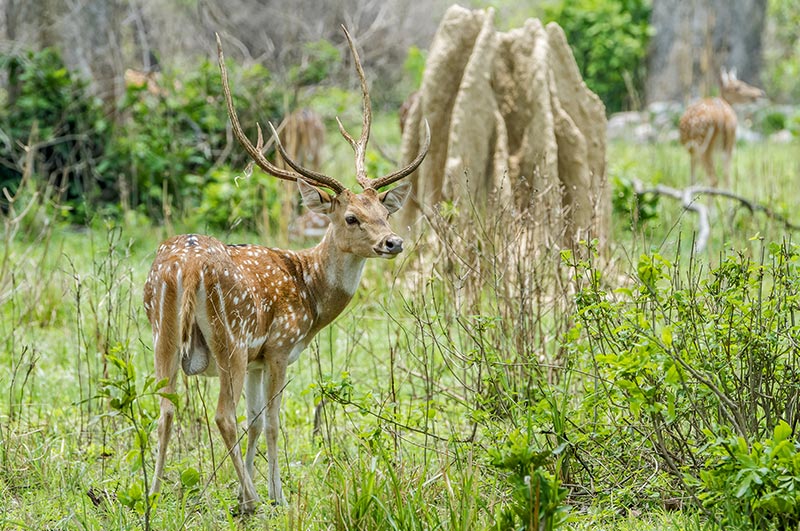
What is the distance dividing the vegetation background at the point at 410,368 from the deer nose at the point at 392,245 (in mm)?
200

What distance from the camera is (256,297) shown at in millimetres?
4227

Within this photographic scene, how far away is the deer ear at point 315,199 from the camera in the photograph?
4430 mm

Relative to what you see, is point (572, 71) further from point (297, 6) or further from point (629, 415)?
point (297, 6)

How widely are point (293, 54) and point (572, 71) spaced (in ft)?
27.6

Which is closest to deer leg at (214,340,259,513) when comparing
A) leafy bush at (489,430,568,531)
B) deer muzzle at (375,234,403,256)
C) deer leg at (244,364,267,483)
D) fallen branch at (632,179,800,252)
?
deer leg at (244,364,267,483)

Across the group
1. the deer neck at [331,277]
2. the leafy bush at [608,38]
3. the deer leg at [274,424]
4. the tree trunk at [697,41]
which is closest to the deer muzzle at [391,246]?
the deer neck at [331,277]

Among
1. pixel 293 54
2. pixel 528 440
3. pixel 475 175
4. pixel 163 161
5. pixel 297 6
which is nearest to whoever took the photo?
pixel 528 440

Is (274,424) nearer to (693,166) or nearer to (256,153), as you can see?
(256,153)

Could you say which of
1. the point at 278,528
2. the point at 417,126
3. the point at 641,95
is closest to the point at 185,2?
the point at 641,95

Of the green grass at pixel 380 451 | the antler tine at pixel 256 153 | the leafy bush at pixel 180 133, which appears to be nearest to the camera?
the green grass at pixel 380 451

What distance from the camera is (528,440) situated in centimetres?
338

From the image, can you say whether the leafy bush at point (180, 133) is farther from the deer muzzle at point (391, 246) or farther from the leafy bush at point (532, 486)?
the leafy bush at point (532, 486)

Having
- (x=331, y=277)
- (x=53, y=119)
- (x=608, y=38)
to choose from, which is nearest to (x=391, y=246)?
(x=331, y=277)

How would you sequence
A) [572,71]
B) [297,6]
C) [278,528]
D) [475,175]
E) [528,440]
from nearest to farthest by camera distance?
1. [528,440]
2. [278,528]
3. [475,175]
4. [572,71]
5. [297,6]
